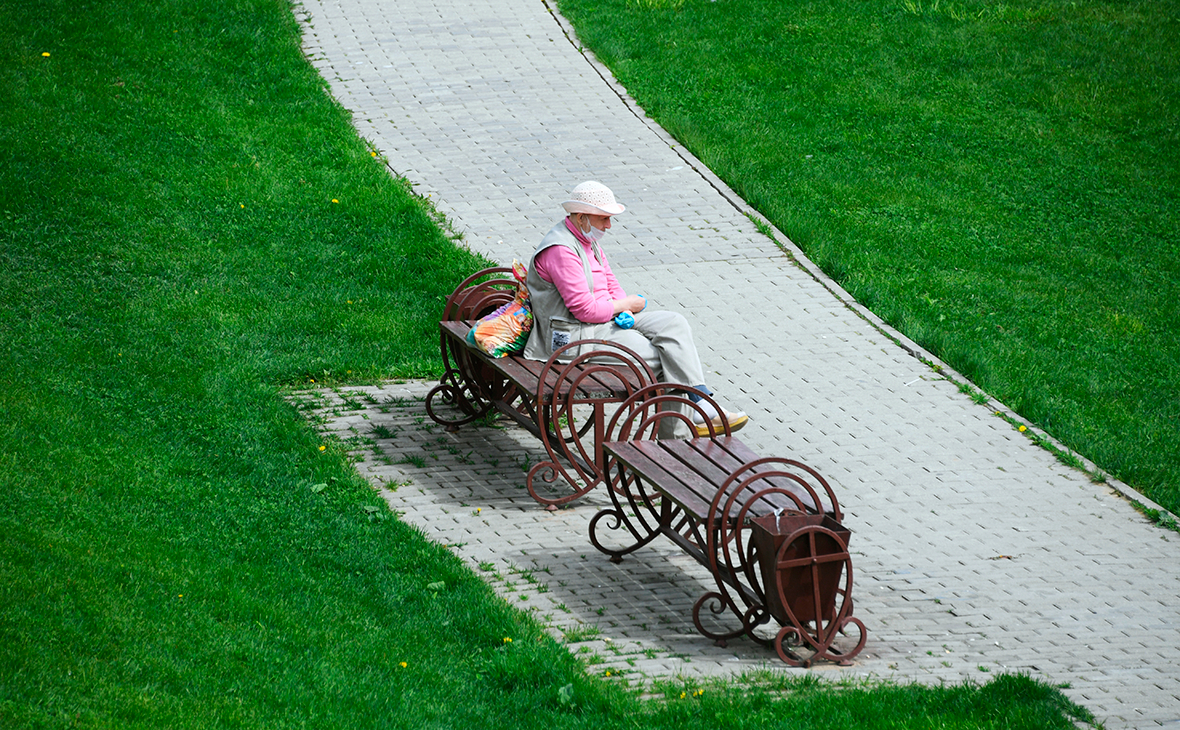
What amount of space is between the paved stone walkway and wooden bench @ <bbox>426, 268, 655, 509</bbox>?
184mm

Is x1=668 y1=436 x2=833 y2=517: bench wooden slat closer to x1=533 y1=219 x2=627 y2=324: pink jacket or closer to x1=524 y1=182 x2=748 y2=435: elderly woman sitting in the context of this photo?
x1=524 y1=182 x2=748 y2=435: elderly woman sitting

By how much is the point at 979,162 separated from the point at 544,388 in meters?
8.06

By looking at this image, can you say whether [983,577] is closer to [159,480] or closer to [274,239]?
[159,480]

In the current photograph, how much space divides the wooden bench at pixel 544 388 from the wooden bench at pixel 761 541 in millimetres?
704

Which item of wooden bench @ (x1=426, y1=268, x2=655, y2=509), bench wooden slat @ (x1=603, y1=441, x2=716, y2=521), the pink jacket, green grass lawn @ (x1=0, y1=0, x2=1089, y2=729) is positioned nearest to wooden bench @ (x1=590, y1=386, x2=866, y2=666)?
bench wooden slat @ (x1=603, y1=441, x2=716, y2=521)

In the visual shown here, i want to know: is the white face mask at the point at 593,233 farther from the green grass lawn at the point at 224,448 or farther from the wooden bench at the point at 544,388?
the green grass lawn at the point at 224,448

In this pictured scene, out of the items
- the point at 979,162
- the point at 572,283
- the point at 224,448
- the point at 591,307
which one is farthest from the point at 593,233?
the point at 979,162

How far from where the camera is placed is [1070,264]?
12.0 meters

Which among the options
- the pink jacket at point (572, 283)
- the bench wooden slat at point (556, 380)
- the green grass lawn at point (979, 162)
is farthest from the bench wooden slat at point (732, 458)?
the green grass lawn at point (979, 162)

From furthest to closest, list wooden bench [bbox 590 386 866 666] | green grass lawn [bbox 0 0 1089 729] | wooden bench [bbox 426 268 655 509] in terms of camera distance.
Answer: wooden bench [bbox 426 268 655 509] → wooden bench [bbox 590 386 866 666] → green grass lawn [bbox 0 0 1089 729]

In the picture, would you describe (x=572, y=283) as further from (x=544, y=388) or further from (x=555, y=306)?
(x=544, y=388)

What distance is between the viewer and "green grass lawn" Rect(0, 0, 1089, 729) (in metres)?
5.28

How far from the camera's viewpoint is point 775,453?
330 inches

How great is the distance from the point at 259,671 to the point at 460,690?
0.83 meters
